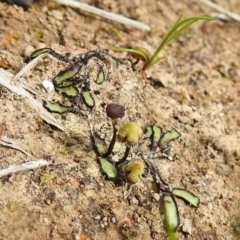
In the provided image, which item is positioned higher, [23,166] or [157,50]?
[157,50]

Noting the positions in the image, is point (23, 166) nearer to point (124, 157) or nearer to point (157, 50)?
point (124, 157)

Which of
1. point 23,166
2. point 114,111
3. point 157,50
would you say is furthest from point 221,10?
point 23,166

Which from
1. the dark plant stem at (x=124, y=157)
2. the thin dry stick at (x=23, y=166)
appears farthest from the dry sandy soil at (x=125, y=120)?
the dark plant stem at (x=124, y=157)

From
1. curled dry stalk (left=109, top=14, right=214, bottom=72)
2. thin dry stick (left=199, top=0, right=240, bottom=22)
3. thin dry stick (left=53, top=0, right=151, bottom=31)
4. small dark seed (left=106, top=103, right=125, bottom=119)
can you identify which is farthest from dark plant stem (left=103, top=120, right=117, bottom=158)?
thin dry stick (left=199, top=0, right=240, bottom=22)

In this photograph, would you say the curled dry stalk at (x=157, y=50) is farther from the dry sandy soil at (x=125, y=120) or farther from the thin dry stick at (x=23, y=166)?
the thin dry stick at (x=23, y=166)

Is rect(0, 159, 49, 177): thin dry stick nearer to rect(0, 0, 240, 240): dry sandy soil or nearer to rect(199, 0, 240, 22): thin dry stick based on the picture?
rect(0, 0, 240, 240): dry sandy soil
